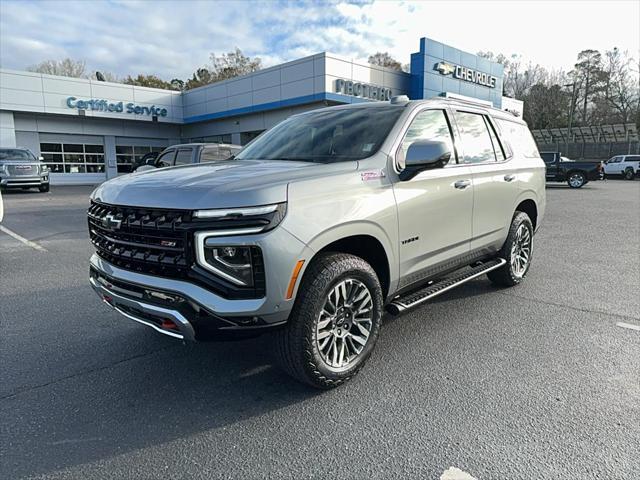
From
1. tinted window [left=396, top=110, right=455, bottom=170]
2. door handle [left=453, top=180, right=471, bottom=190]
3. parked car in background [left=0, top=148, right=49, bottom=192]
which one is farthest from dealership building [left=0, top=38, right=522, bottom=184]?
door handle [left=453, top=180, right=471, bottom=190]

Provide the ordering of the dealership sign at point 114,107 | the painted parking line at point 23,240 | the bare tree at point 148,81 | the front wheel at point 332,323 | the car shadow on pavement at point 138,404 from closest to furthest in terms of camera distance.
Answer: the car shadow on pavement at point 138,404, the front wheel at point 332,323, the painted parking line at point 23,240, the dealership sign at point 114,107, the bare tree at point 148,81

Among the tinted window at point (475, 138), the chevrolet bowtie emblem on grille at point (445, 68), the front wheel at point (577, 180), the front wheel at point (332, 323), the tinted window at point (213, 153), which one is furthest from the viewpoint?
the chevrolet bowtie emblem on grille at point (445, 68)

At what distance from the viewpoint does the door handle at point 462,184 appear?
3934mm

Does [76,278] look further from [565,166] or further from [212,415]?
[565,166]

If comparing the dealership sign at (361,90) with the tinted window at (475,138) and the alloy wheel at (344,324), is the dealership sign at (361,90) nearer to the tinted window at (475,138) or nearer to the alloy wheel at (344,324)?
the tinted window at (475,138)

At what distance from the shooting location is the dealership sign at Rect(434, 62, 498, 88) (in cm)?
2672

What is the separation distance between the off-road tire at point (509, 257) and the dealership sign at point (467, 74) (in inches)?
936

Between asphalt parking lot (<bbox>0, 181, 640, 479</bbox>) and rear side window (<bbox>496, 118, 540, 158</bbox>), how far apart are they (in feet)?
5.86

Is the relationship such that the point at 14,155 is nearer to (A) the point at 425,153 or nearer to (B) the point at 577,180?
(A) the point at 425,153

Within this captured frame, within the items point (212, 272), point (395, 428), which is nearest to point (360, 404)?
point (395, 428)

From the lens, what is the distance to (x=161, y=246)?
2.62 m

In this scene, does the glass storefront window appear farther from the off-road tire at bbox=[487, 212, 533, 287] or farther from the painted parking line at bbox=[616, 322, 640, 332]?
the painted parking line at bbox=[616, 322, 640, 332]

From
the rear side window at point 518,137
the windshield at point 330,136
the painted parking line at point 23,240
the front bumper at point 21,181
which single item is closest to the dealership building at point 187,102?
the front bumper at point 21,181

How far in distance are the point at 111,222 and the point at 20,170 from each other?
62.6 feet
